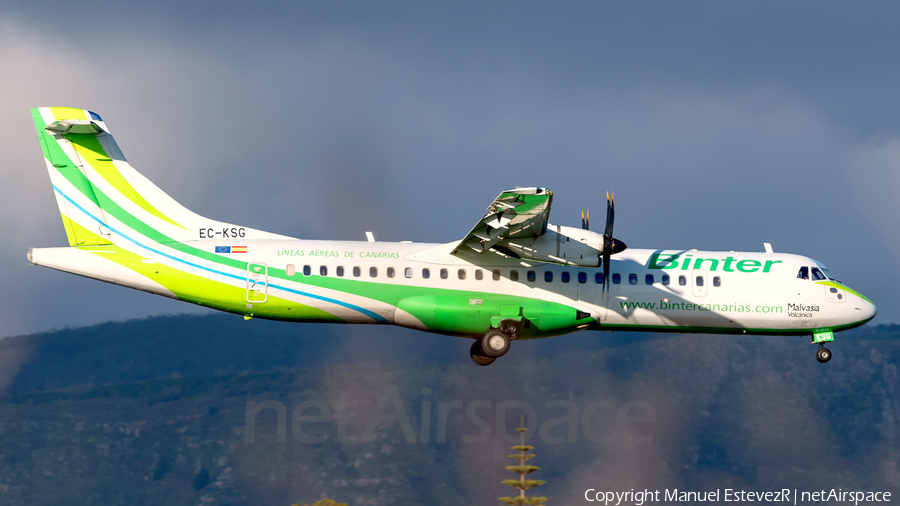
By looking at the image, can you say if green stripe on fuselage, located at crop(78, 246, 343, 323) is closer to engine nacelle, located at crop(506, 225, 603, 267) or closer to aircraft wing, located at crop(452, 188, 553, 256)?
aircraft wing, located at crop(452, 188, 553, 256)

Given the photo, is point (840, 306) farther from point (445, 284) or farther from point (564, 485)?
point (564, 485)

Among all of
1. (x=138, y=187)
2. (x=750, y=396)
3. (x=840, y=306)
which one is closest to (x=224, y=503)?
(x=750, y=396)

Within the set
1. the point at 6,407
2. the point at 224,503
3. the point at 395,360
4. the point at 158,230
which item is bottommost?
the point at 224,503

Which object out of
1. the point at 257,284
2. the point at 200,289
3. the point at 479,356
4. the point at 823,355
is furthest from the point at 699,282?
the point at 200,289

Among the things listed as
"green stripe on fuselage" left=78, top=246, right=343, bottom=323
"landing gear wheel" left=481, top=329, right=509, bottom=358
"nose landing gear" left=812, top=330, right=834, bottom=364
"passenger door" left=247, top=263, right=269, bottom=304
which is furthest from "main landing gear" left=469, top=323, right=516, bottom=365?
"nose landing gear" left=812, top=330, right=834, bottom=364

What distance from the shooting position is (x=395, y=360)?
208 ft

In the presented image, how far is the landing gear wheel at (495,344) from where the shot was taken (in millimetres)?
26031

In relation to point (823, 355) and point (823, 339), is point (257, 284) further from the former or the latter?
point (823, 355)

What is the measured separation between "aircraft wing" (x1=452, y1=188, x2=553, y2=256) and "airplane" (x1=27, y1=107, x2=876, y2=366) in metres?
0.10

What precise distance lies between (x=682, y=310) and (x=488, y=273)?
20.1ft

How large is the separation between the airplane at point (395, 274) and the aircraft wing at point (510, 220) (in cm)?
10

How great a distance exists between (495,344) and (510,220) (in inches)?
166

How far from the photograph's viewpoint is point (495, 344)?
2608cm

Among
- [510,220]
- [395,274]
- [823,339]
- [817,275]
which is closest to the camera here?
[510,220]
